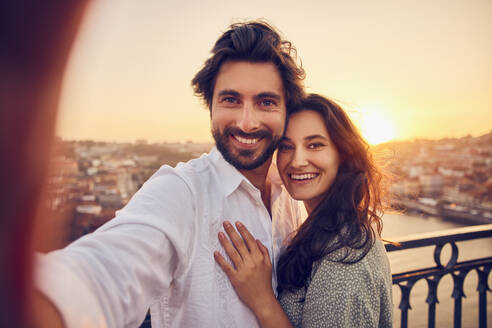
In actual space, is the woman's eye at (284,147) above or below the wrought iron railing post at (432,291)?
above

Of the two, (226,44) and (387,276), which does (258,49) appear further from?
(387,276)

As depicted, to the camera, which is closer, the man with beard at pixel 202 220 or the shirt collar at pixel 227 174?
the man with beard at pixel 202 220

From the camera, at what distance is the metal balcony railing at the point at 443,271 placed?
2.03 meters

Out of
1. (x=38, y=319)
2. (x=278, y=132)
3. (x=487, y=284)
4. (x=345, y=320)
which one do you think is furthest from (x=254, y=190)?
(x=487, y=284)

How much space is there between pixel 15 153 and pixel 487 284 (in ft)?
9.98

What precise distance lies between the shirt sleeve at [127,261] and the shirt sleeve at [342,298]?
2.03ft

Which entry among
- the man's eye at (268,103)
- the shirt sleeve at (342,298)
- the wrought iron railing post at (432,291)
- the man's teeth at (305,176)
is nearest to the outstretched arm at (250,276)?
the shirt sleeve at (342,298)

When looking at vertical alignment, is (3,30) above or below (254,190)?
above

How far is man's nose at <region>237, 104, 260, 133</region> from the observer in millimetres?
1693

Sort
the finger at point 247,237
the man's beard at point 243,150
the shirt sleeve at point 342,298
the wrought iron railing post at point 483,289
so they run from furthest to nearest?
the wrought iron railing post at point 483,289 → the man's beard at point 243,150 → the finger at point 247,237 → the shirt sleeve at point 342,298

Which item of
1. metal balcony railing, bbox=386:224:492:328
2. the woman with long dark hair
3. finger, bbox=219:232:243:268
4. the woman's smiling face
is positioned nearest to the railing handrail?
metal balcony railing, bbox=386:224:492:328

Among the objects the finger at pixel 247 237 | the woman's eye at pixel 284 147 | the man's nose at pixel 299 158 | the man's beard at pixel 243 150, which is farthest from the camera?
the woman's eye at pixel 284 147

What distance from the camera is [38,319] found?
41 cm

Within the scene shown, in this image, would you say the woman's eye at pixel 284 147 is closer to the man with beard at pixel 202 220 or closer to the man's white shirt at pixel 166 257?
the man with beard at pixel 202 220
